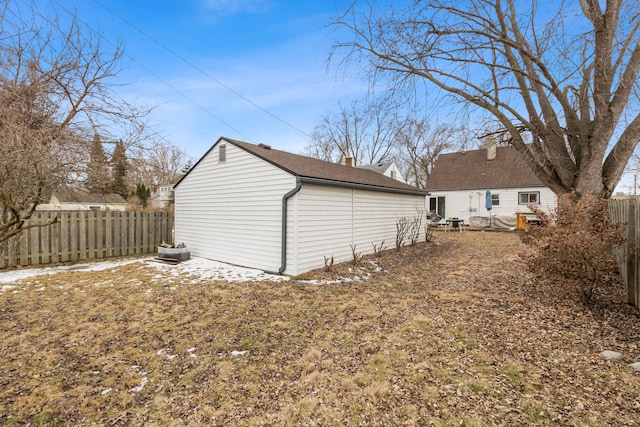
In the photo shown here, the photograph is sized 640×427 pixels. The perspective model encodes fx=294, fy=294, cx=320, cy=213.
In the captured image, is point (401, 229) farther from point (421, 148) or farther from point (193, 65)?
point (421, 148)

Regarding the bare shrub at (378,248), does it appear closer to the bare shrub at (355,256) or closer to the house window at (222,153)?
the bare shrub at (355,256)

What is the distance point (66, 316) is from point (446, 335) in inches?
214

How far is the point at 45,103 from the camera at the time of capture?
19.7ft

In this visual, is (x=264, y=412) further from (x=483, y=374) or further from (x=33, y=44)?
(x=33, y=44)

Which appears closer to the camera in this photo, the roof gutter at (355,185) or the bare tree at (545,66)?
the bare tree at (545,66)

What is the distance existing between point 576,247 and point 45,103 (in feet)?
31.7

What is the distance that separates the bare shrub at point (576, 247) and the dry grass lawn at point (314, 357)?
0.47 m

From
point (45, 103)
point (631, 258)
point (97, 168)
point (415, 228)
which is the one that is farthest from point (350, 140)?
point (631, 258)

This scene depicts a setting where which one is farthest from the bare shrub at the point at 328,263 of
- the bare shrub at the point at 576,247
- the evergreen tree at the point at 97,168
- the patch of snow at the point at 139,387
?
the evergreen tree at the point at 97,168

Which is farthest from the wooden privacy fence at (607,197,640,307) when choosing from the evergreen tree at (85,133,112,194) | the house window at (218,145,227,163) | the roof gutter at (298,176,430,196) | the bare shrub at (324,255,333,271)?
the house window at (218,145,227,163)

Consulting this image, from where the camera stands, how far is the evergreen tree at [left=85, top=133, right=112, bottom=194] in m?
4.91

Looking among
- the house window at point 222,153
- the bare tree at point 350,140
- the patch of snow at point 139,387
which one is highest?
the bare tree at point 350,140

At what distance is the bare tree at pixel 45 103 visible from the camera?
11.8 feet

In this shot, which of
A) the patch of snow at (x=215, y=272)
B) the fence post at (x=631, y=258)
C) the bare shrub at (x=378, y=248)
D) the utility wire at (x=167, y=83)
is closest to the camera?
the fence post at (x=631, y=258)
